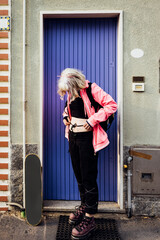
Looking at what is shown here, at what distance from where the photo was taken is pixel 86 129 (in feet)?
9.87

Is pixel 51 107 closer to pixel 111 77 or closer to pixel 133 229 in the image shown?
pixel 111 77

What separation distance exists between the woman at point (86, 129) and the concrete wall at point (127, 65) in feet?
2.43

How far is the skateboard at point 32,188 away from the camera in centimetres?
337

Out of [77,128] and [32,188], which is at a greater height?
[77,128]

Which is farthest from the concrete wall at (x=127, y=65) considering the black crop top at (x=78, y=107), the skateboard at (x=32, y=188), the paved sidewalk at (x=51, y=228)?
the paved sidewalk at (x=51, y=228)

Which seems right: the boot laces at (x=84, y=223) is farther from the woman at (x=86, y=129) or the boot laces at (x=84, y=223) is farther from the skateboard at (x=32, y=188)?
the skateboard at (x=32, y=188)

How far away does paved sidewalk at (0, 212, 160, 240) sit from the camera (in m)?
3.12

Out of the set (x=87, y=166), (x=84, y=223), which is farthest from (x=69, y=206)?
(x=87, y=166)

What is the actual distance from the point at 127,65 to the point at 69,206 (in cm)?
235

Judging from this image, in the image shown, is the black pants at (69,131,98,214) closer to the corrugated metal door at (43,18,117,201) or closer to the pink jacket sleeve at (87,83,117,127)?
the pink jacket sleeve at (87,83,117,127)

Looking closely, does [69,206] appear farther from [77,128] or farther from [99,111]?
[99,111]

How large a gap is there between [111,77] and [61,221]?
7.59 feet

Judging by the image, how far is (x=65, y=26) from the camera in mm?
3840

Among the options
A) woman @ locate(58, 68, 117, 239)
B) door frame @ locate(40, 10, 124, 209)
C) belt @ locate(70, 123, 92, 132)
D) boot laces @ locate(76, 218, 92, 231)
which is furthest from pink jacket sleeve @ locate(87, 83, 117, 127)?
boot laces @ locate(76, 218, 92, 231)
